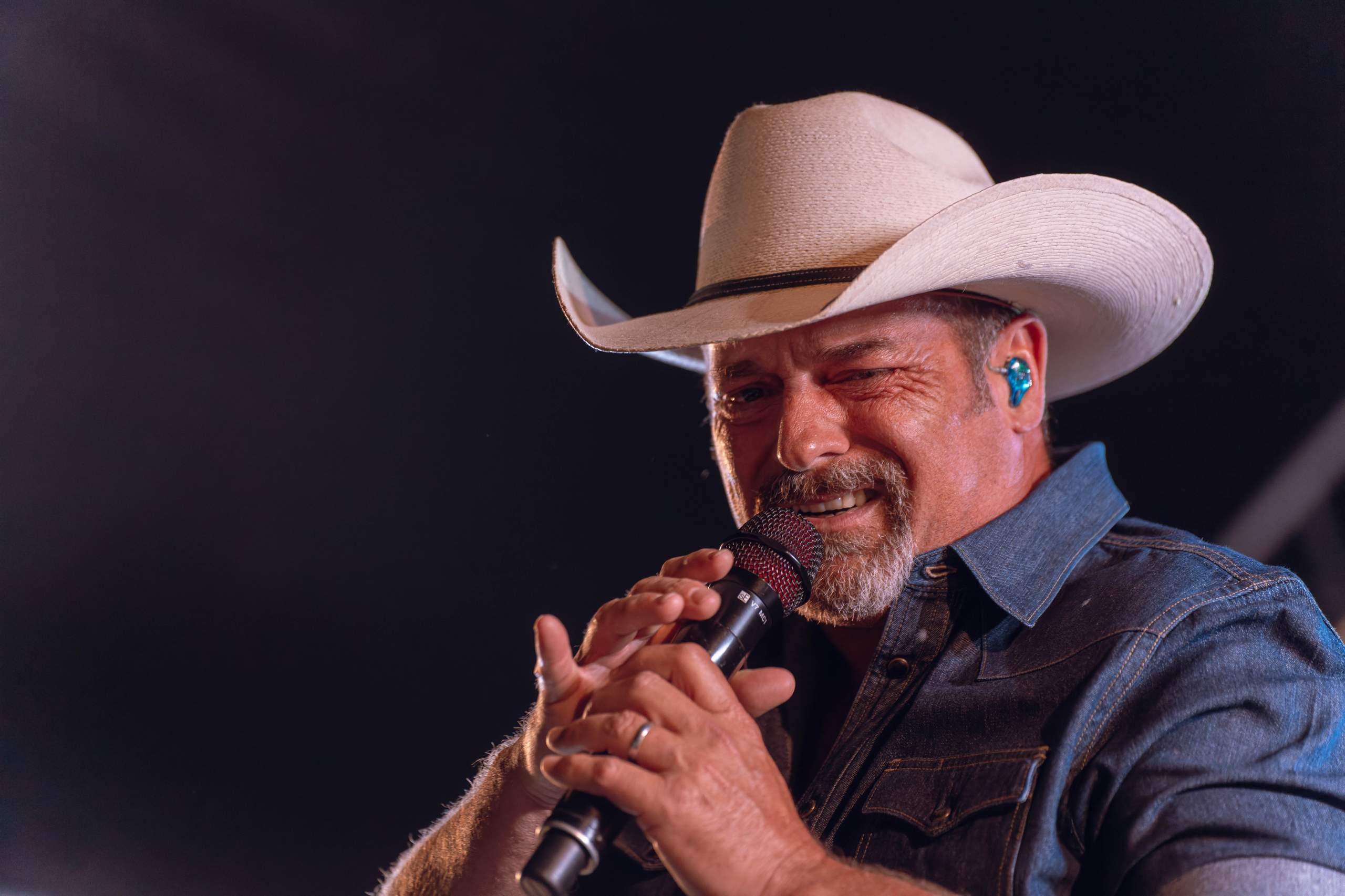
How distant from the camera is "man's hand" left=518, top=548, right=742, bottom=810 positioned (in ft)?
4.31

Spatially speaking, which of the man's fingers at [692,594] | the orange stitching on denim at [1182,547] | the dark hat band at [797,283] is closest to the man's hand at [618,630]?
the man's fingers at [692,594]

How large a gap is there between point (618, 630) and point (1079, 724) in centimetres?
64

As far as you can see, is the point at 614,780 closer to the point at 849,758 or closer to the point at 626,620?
the point at 626,620


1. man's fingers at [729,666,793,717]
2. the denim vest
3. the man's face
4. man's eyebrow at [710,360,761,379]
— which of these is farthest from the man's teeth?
man's fingers at [729,666,793,717]

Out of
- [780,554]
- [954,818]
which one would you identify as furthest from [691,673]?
[954,818]

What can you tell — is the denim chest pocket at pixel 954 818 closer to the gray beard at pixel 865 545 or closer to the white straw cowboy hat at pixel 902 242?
the gray beard at pixel 865 545

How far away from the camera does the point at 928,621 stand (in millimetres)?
1742

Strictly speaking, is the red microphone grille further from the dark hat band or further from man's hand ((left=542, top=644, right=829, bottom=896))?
the dark hat band

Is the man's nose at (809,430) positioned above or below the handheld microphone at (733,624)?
above

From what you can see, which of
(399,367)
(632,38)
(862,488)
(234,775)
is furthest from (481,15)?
(234,775)

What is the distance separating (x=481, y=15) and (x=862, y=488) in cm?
178

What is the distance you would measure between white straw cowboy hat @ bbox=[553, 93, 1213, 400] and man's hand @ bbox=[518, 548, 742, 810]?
1.56ft

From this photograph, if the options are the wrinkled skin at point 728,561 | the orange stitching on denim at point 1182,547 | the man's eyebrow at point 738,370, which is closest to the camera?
the wrinkled skin at point 728,561

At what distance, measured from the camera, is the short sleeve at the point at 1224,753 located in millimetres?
1194
